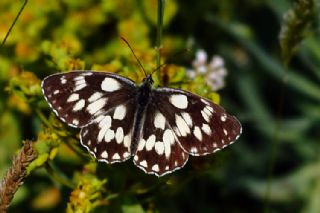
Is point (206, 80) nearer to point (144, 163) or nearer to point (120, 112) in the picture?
point (120, 112)

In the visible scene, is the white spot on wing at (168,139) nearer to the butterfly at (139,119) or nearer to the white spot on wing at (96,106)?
the butterfly at (139,119)

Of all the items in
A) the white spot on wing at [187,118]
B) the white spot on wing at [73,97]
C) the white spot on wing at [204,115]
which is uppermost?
the white spot on wing at [204,115]

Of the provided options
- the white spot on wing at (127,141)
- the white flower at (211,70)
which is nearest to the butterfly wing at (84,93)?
the white spot on wing at (127,141)

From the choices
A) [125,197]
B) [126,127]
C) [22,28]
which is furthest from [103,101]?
[22,28]

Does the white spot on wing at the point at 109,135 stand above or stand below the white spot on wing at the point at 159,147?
below

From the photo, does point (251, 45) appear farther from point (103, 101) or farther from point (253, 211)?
point (103, 101)

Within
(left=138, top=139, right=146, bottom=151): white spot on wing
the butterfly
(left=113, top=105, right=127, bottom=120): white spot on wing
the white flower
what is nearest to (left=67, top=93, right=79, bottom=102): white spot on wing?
the butterfly
